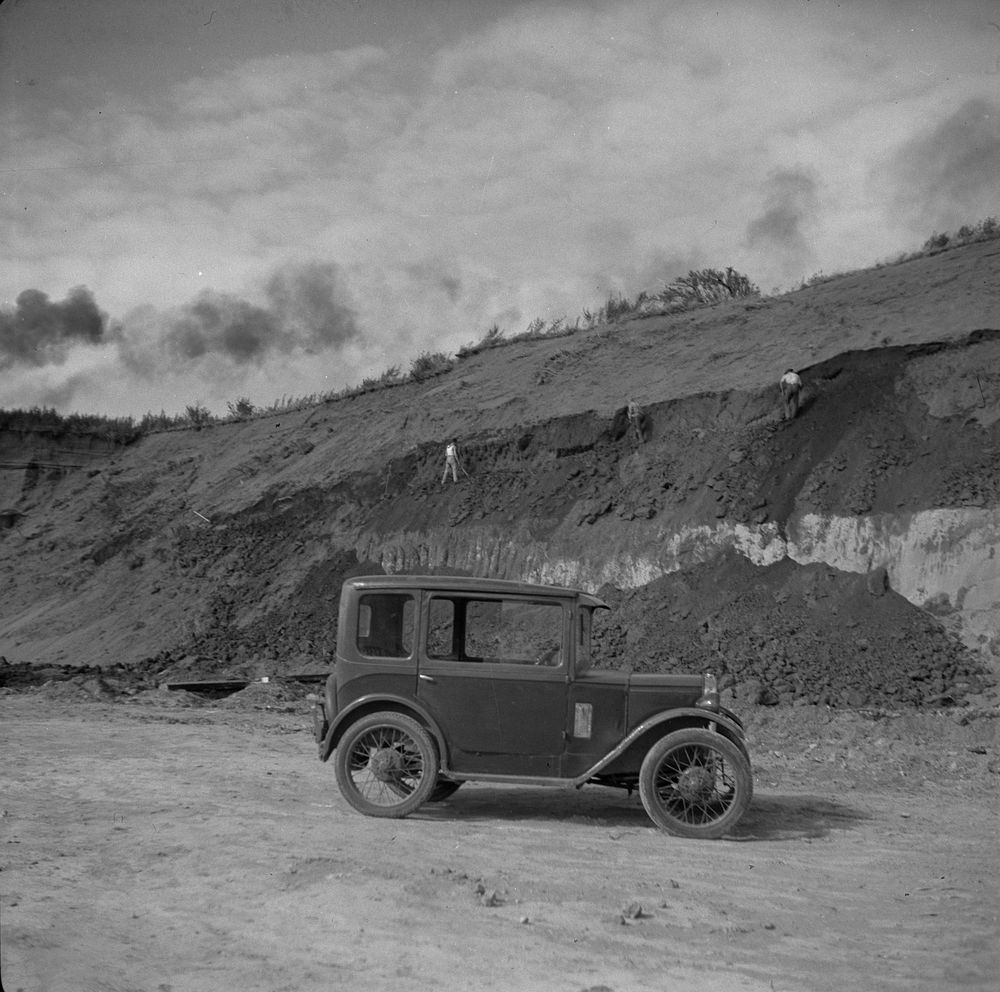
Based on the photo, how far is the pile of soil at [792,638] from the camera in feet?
46.6

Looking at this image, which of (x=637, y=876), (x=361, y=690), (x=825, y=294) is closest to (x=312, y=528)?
(x=825, y=294)

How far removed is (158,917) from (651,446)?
656 inches

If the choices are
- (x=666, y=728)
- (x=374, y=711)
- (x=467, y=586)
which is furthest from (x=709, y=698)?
(x=374, y=711)

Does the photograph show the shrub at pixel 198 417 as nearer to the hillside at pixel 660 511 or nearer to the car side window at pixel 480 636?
the hillside at pixel 660 511

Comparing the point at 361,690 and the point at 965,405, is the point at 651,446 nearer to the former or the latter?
the point at 965,405

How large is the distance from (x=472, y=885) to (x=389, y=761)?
205 centimetres

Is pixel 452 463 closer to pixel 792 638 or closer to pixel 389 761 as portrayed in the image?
pixel 792 638

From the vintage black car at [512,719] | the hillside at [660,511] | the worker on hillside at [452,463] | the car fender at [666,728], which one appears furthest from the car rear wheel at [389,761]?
the worker on hillside at [452,463]

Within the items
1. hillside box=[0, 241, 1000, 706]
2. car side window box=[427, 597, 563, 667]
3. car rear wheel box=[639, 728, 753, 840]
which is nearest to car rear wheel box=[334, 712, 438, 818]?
car side window box=[427, 597, 563, 667]

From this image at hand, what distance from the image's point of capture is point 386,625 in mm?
8633

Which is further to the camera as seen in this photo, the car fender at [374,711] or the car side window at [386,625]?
the car side window at [386,625]

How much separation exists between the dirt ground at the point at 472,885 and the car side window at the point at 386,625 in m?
1.29

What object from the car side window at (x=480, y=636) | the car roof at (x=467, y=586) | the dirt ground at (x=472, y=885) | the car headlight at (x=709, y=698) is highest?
the car roof at (x=467, y=586)

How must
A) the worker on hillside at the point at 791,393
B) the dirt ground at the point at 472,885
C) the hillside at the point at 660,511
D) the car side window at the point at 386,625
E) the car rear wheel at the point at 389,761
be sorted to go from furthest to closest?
the worker on hillside at the point at 791,393 → the hillside at the point at 660,511 → the car side window at the point at 386,625 → the car rear wheel at the point at 389,761 → the dirt ground at the point at 472,885
